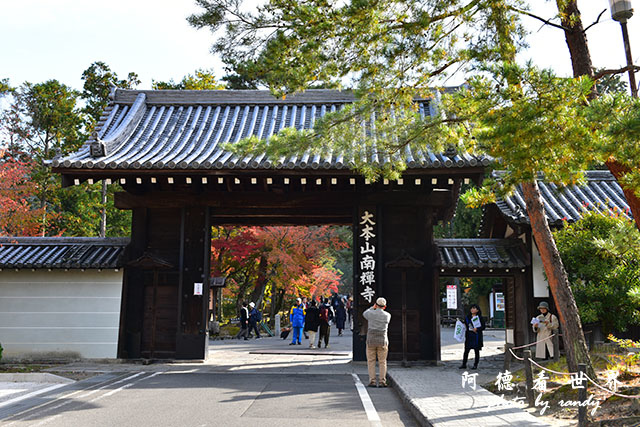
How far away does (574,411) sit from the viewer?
7473 millimetres

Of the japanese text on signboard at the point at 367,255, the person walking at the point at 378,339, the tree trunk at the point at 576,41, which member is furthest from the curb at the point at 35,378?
the tree trunk at the point at 576,41

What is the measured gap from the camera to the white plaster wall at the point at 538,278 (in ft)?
45.8

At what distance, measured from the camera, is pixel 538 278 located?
46.1ft

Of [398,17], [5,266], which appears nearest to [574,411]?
[398,17]

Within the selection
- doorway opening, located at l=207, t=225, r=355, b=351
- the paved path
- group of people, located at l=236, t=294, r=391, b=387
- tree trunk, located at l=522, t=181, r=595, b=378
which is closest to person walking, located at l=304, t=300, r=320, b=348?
group of people, located at l=236, t=294, r=391, b=387

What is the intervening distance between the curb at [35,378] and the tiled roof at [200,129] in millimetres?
4702

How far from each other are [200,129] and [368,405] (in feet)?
34.4

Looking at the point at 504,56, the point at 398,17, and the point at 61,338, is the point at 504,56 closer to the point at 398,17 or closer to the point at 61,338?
the point at 398,17

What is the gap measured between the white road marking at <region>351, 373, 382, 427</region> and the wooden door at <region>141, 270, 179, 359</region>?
5374 mm

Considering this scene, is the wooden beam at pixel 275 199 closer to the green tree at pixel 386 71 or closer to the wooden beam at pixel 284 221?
the wooden beam at pixel 284 221

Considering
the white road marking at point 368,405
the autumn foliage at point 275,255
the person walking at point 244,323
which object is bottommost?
the white road marking at point 368,405

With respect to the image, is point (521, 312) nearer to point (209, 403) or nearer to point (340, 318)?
point (209, 403)

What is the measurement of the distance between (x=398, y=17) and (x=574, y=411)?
6.20 metres

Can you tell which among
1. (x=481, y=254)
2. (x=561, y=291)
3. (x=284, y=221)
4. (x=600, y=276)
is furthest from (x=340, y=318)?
(x=561, y=291)
